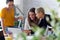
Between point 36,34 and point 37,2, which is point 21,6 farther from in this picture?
point 36,34

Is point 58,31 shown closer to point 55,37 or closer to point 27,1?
point 55,37

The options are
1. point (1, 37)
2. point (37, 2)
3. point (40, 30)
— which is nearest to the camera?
point (40, 30)

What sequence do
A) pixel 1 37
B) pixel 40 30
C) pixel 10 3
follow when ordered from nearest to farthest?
pixel 40 30 < pixel 10 3 < pixel 1 37

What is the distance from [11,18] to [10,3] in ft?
0.81

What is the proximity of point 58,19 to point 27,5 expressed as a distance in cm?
321

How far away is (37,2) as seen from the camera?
3.47 metres

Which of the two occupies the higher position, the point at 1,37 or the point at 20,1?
the point at 20,1

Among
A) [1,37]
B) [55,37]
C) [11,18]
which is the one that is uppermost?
[55,37]

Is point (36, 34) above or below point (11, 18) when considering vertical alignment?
above

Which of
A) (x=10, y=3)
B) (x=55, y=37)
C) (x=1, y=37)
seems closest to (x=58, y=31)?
(x=55, y=37)

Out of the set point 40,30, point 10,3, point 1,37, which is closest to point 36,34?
point 40,30

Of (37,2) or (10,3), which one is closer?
(10,3)

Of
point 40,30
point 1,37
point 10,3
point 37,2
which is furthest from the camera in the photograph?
point 37,2

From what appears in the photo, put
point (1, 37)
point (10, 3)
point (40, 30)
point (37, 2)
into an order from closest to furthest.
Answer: point (40, 30) → point (10, 3) → point (1, 37) → point (37, 2)
